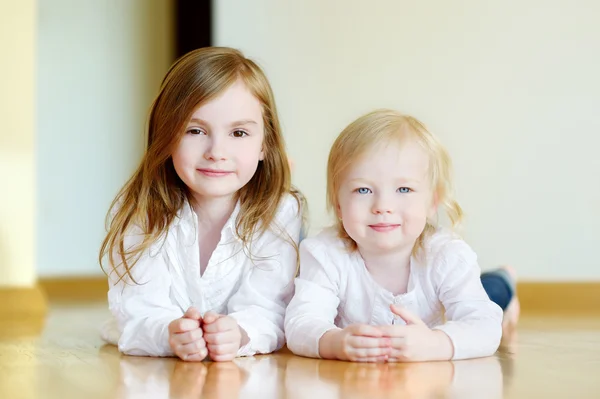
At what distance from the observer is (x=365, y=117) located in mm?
1654

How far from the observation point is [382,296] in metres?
1.65

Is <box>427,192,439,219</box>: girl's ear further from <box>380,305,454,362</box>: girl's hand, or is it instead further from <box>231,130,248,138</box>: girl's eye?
<box>231,130,248,138</box>: girl's eye

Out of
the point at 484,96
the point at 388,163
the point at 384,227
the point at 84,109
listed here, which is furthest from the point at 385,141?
the point at 84,109

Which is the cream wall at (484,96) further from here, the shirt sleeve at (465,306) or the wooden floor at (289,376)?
the shirt sleeve at (465,306)

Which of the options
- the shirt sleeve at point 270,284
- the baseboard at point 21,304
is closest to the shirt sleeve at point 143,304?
the shirt sleeve at point 270,284

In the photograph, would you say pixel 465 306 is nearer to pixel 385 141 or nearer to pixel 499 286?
pixel 385 141

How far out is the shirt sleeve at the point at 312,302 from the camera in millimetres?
1577

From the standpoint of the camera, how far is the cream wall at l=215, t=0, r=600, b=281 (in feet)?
10.1

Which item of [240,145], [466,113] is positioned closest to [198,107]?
[240,145]

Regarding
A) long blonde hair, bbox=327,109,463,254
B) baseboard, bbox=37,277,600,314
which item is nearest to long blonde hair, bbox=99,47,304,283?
long blonde hair, bbox=327,109,463,254

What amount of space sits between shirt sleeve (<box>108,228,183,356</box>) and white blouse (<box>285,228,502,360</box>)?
0.23 m

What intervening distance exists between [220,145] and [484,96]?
66.4 inches

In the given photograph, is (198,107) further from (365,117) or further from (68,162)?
(68,162)

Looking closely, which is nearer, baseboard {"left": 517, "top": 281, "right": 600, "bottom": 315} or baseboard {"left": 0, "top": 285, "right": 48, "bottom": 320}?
baseboard {"left": 0, "top": 285, "right": 48, "bottom": 320}
